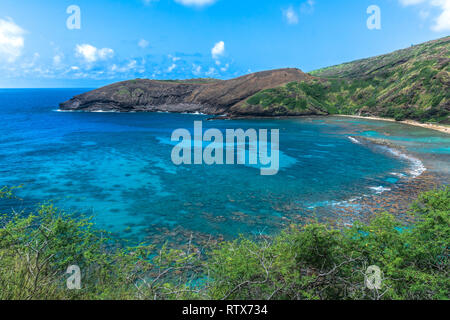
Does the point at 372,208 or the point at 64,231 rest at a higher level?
the point at 64,231

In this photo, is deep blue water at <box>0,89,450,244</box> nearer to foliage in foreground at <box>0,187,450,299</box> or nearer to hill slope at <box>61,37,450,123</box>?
foliage in foreground at <box>0,187,450,299</box>

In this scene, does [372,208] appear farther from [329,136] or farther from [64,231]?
[329,136]

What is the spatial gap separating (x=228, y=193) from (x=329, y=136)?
4589 cm

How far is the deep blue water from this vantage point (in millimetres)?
25438

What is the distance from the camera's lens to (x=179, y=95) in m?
140

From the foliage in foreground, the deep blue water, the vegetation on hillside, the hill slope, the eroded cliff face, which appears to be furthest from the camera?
the eroded cliff face

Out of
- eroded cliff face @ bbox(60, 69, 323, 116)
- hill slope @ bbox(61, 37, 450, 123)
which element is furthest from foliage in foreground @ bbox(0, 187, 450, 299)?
eroded cliff face @ bbox(60, 69, 323, 116)

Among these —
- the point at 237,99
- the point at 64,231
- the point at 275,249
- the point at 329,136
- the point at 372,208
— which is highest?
the point at 237,99

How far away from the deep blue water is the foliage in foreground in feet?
32.3

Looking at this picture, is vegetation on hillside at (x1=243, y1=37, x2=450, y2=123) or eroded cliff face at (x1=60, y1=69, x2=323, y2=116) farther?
eroded cliff face at (x1=60, y1=69, x2=323, y2=116)

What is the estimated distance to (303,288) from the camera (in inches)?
403

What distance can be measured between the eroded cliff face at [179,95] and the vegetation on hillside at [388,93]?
32.9ft
